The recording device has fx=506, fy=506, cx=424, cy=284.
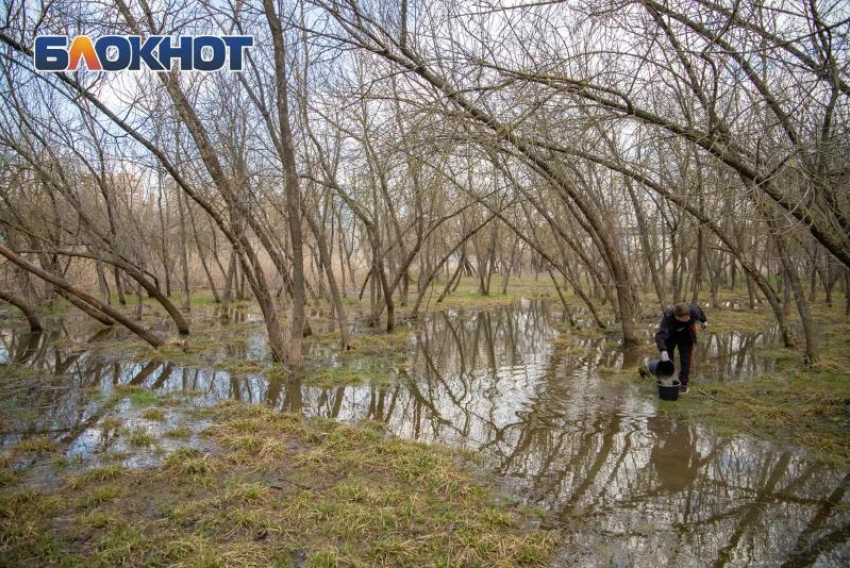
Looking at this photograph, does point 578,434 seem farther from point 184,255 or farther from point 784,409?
point 184,255

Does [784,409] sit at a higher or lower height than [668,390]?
lower

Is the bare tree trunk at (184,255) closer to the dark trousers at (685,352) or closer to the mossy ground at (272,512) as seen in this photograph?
the mossy ground at (272,512)

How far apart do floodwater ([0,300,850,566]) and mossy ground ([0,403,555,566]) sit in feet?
1.64

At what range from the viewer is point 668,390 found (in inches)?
275

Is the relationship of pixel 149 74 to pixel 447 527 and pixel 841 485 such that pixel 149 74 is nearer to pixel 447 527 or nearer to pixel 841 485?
pixel 447 527

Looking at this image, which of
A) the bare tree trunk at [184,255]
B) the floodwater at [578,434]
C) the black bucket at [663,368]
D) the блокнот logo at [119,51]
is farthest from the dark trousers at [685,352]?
the bare tree trunk at [184,255]

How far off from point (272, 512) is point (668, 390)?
546 centimetres

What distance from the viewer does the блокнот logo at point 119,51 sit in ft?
25.6

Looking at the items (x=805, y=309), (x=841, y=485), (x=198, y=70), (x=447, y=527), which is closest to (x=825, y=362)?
(x=805, y=309)

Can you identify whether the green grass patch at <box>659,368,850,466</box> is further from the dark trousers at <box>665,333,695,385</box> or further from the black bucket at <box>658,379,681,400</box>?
the dark trousers at <box>665,333,695,385</box>

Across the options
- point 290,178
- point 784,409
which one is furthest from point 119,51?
point 784,409

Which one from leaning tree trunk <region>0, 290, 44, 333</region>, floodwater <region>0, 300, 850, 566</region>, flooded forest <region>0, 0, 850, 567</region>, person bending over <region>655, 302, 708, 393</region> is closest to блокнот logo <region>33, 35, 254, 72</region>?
flooded forest <region>0, 0, 850, 567</region>

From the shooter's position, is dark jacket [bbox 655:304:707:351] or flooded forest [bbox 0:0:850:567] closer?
flooded forest [bbox 0:0:850:567]

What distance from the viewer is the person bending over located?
7.08 m
